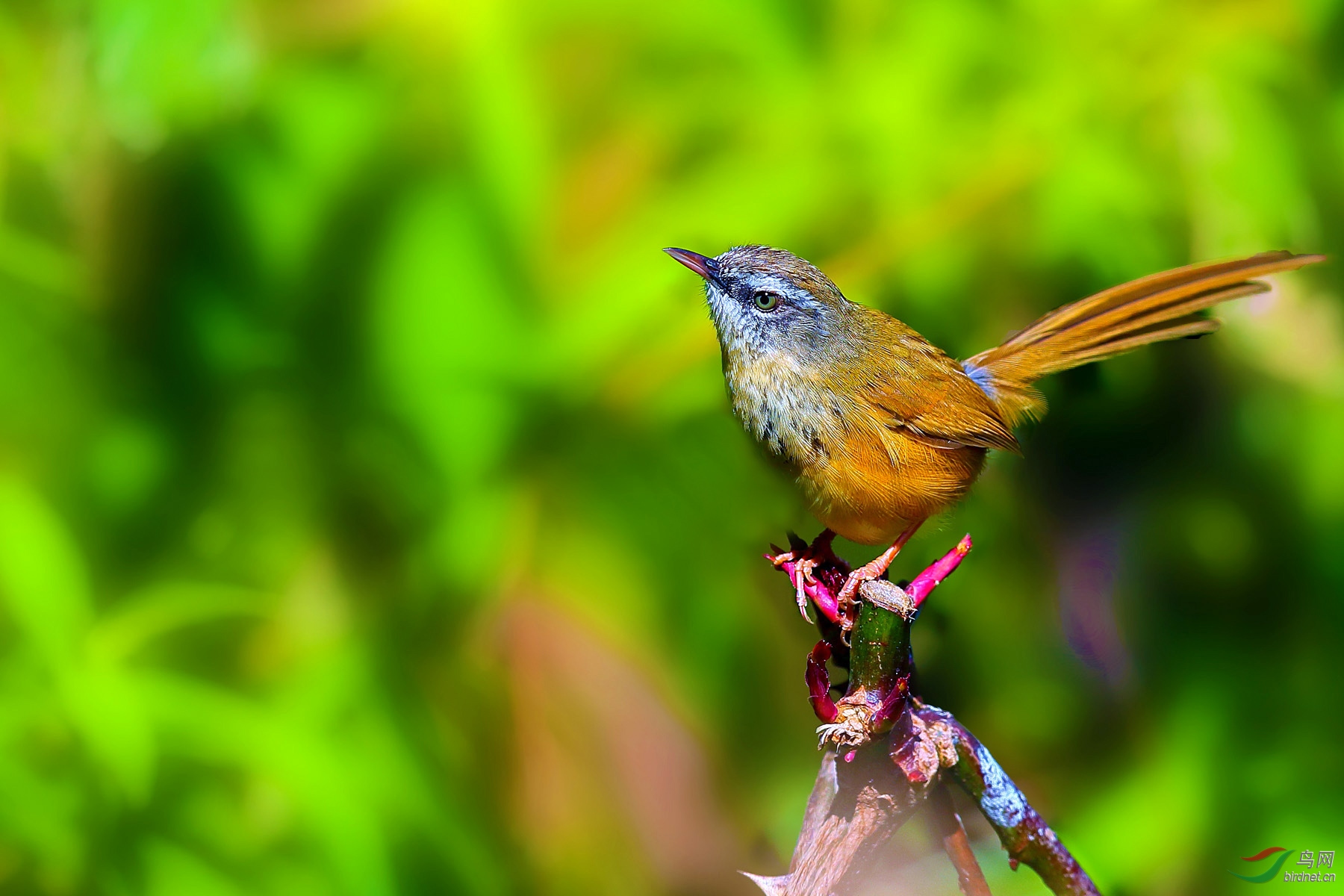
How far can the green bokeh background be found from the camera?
127 cm

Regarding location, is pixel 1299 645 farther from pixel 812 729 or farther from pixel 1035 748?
pixel 812 729

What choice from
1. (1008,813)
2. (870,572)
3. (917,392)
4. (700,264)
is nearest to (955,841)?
(1008,813)

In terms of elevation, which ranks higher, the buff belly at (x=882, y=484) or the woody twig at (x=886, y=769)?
the buff belly at (x=882, y=484)

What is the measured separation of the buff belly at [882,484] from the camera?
35.7 inches

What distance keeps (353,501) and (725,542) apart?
52 centimetres

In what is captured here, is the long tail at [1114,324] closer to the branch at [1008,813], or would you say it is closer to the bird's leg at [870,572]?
the bird's leg at [870,572]

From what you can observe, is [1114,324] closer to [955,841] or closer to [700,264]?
[700,264]

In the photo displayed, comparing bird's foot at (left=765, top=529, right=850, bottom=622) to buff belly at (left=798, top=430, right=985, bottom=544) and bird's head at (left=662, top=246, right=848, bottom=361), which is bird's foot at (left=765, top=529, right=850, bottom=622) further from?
bird's head at (left=662, top=246, right=848, bottom=361)

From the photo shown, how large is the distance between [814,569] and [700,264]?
33 centimetres

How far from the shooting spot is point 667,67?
1.30 m

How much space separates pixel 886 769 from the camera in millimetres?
751

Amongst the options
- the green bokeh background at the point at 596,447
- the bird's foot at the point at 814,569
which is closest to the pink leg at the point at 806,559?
the bird's foot at the point at 814,569

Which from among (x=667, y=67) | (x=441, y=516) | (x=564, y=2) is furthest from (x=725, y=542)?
(x=564, y=2)

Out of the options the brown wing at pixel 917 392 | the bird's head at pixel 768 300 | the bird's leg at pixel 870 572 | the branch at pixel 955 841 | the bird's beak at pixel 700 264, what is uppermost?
the bird's beak at pixel 700 264
